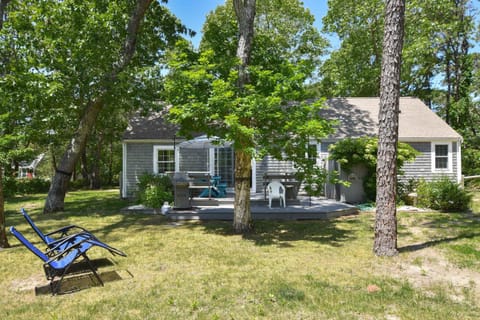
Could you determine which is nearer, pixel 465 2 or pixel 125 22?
pixel 125 22

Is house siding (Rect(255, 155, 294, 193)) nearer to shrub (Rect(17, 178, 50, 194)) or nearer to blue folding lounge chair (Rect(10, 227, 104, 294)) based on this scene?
blue folding lounge chair (Rect(10, 227, 104, 294))

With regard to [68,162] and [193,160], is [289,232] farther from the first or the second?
[68,162]

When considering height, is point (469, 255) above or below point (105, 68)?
below

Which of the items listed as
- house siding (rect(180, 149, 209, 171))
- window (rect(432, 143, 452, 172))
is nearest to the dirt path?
window (rect(432, 143, 452, 172))

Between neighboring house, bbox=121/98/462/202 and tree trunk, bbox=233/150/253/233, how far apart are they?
236 inches

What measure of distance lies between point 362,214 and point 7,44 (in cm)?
1438

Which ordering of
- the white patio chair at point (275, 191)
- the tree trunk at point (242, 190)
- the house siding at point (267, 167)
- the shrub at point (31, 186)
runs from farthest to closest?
the shrub at point (31, 186)
the house siding at point (267, 167)
the white patio chair at point (275, 191)
the tree trunk at point (242, 190)

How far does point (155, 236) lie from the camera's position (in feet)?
25.1

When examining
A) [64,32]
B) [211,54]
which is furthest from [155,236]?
[64,32]

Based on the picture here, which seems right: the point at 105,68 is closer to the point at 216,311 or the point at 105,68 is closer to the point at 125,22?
the point at 125,22

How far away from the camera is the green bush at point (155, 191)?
36.0ft

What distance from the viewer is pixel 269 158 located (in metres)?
14.1

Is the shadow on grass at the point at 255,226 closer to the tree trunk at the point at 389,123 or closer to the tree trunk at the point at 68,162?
the tree trunk at the point at 68,162

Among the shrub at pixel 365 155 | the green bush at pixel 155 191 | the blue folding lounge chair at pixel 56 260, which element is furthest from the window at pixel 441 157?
the blue folding lounge chair at pixel 56 260
